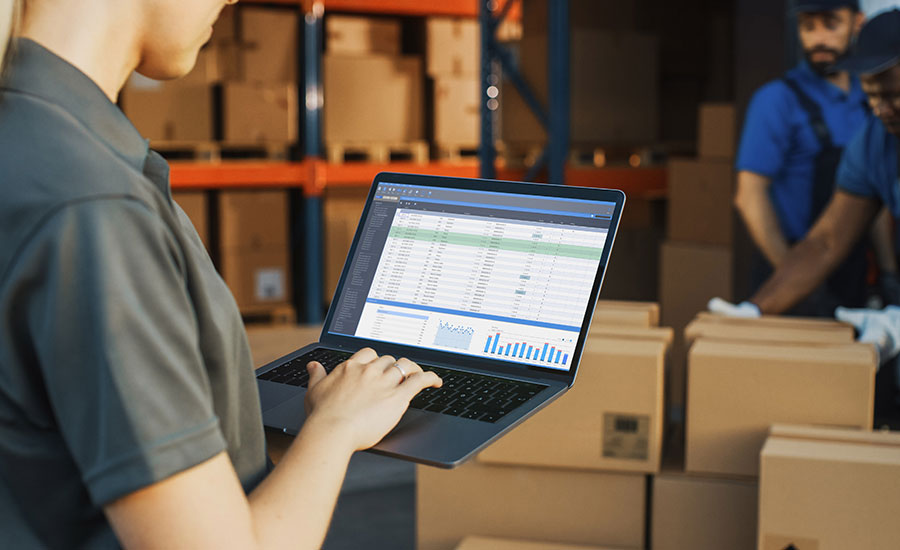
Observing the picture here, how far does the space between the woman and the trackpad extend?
0.34 meters

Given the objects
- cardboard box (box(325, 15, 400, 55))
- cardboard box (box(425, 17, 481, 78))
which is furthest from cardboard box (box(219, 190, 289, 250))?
cardboard box (box(425, 17, 481, 78))

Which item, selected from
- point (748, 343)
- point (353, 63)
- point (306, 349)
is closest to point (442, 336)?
point (306, 349)

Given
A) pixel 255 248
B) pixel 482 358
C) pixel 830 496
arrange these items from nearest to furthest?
1. pixel 482 358
2. pixel 830 496
3. pixel 255 248

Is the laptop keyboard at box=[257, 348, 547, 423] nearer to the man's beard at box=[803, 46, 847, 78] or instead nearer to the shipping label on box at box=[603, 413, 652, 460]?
the shipping label on box at box=[603, 413, 652, 460]

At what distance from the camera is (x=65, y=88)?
75cm

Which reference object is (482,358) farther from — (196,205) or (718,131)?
(196,205)

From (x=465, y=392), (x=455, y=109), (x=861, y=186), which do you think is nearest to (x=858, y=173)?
(x=861, y=186)

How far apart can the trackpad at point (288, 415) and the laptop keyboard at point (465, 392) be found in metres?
0.06

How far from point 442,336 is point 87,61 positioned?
0.74 m

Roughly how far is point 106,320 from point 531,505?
6.11 ft

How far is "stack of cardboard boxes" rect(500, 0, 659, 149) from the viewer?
19.4 ft

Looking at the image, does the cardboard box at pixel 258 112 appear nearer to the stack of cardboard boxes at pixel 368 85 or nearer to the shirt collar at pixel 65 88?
the stack of cardboard boxes at pixel 368 85

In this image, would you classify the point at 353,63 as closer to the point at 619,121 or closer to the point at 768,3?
the point at 619,121

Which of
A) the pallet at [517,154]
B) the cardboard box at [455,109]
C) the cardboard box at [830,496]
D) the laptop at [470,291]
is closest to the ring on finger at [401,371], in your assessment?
the laptop at [470,291]
